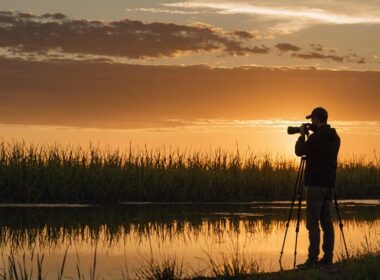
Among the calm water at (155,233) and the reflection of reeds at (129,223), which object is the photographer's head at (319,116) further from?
the reflection of reeds at (129,223)

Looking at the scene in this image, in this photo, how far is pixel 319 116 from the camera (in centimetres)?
1161

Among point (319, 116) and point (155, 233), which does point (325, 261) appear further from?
point (155, 233)

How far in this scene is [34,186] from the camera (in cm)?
2459

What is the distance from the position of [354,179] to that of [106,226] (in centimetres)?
1553

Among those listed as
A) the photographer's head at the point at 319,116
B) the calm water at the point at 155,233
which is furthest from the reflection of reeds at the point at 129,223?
the photographer's head at the point at 319,116

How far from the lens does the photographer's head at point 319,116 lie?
11609 mm

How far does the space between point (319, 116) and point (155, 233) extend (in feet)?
22.4

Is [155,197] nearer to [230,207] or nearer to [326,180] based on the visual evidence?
[230,207]

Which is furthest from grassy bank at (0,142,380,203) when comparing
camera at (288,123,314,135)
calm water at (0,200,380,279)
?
camera at (288,123,314,135)

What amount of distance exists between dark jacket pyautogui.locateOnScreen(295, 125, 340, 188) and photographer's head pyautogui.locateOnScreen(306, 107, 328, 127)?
8cm

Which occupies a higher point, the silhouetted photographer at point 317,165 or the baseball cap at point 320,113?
the baseball cap at point 320,113

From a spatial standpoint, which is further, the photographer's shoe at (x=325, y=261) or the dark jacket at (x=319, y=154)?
the photographer's shoe at (x=325, y=261)

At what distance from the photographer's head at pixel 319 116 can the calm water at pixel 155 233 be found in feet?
7.94

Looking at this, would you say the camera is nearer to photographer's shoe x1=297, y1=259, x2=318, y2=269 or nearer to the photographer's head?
the photographer's head
